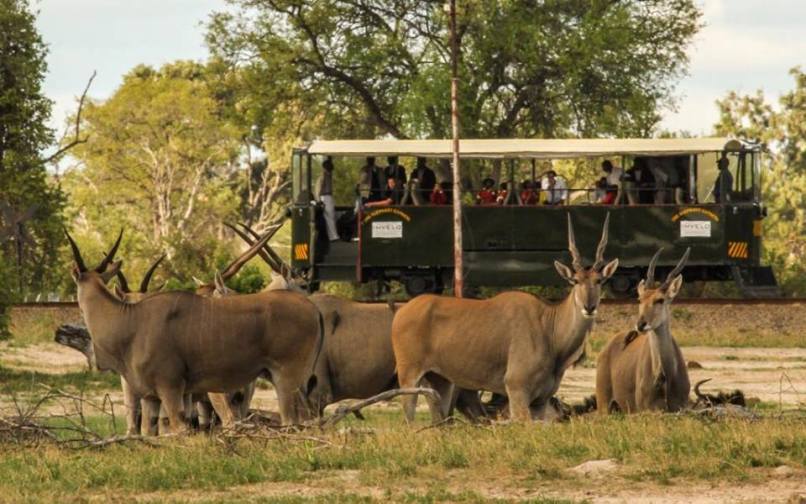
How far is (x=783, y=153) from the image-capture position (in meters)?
84.2

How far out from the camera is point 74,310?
36.4m

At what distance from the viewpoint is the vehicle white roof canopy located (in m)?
36.2

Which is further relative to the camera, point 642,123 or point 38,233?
point 642,123

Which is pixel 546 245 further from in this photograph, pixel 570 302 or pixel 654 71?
pixel 570 302

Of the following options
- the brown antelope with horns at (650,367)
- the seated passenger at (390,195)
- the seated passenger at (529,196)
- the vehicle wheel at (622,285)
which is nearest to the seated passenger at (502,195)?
the seated passenger at (529,196)

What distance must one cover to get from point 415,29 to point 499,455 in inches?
1416

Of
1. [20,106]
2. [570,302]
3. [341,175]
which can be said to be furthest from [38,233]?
[570,302]

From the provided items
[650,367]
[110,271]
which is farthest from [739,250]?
[110,271]

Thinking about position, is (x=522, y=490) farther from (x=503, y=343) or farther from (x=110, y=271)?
(x=110, y=271)

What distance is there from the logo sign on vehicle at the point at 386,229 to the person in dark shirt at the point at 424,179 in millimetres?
854

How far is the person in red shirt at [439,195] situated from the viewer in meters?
37.4

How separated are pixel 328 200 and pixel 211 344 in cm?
2010

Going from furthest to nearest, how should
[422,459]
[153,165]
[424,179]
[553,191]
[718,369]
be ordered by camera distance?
[153,165]
[424,179]
[553,191]
[718,369]
[422,459]

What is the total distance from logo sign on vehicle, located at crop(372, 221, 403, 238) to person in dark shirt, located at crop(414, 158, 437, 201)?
0.85 meters
